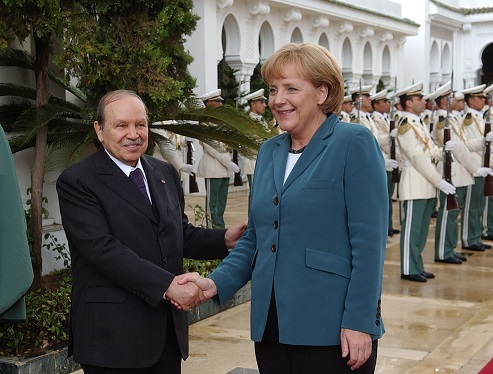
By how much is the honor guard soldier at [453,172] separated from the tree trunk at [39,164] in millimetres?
4946

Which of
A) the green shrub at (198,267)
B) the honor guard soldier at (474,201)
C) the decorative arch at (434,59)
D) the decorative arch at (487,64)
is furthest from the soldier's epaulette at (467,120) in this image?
the decorative arch at (487,64)

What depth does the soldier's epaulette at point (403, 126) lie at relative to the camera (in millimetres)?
8453

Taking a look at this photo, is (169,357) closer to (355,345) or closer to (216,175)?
(355,345)

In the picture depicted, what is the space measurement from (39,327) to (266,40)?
48.6 ft

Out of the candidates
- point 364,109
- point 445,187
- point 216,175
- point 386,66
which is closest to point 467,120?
point 364,109

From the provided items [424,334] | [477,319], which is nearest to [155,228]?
[424,334]

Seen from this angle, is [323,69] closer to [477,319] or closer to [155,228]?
[155,228]

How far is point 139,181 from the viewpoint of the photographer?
3.23m

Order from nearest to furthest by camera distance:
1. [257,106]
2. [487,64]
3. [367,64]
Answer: [257,106] → [367,64] → [487,64]

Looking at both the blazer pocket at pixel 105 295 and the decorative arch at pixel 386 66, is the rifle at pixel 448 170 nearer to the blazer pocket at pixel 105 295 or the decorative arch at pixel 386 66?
the blazer pocket at pixel 105 295

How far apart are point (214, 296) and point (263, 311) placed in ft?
1.03

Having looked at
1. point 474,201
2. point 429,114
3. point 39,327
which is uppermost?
point 429,114

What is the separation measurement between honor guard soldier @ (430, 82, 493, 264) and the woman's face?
6.59 m

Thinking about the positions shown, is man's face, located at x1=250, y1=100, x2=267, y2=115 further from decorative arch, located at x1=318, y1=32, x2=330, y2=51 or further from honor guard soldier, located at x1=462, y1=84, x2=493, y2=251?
decorative arch, located at x1=318, y1=32, x2=330, y2=51
